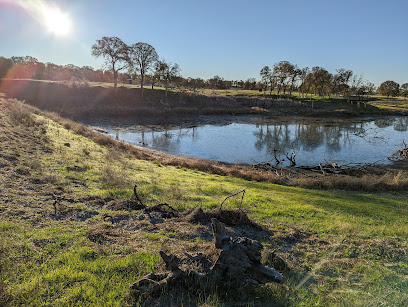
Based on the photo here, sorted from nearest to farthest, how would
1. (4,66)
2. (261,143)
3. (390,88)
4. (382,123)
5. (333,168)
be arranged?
(333,168), (261,143), (382,123), (4,66), (390,88)

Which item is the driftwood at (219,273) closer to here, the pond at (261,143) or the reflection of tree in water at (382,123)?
the pond at (261,143)

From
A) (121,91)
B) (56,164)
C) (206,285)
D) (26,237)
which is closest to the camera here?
(206,285)

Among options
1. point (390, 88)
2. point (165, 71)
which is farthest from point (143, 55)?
point (390, 88)

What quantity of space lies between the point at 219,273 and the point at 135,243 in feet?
8.18

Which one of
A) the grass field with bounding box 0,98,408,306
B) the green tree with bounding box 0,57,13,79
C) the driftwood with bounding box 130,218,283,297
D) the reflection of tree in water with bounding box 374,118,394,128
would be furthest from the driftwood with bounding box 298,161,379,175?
the green tree with bounding box 0,57,13,79

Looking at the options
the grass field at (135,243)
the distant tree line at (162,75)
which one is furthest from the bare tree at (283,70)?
the grass field at (135,243)

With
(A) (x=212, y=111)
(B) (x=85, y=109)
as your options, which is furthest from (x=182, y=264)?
(A) (x=212, y=111)

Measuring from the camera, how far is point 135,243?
595 centimetres

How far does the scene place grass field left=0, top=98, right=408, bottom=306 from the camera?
13.7 ft

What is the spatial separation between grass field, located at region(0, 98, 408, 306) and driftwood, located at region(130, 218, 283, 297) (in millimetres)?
218

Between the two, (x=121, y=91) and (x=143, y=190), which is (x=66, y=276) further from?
(x=121, y=91)

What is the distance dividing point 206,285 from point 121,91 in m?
73.0

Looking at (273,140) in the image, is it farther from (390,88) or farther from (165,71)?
(390,88)

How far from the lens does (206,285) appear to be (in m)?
4.16
